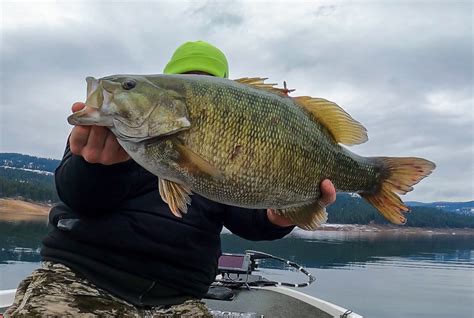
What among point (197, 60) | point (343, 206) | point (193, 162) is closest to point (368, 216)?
point (343, 206)

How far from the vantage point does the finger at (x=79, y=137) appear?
8.39 feet

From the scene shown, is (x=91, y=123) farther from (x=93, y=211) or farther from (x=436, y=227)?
(x=436, y=227)

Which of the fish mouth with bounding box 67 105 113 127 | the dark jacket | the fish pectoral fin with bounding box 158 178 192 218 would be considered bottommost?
the dark jacket

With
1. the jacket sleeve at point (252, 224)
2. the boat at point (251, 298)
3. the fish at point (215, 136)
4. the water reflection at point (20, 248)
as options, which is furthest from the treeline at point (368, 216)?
the fish at point (215, 136)

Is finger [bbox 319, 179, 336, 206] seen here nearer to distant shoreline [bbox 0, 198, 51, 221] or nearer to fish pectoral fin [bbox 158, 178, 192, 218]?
fish pectoral fin [bbox 158, 178, 192, 218]

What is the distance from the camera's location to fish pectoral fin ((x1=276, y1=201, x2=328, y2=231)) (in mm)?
2910

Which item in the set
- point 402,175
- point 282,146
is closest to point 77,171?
point 282,146

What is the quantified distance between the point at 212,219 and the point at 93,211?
924 mm

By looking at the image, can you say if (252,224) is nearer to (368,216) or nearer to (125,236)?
(125,236)

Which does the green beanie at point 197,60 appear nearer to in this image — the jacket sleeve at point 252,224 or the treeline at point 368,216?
the jacket sleeve at point 252,224

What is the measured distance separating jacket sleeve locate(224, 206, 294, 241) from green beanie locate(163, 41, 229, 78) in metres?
1.06

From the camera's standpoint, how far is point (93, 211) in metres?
3.13

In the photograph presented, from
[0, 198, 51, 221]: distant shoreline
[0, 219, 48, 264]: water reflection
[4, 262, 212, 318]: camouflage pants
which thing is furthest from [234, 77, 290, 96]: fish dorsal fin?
[0, 198, 51, 221]: distant shoreline

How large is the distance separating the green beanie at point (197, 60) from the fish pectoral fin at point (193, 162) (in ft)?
5.00
